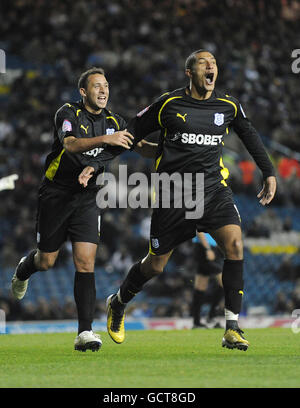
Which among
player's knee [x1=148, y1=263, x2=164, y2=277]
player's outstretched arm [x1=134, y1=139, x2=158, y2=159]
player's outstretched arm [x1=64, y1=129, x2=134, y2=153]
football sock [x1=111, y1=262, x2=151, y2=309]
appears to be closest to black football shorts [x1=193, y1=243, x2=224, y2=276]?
football sock [x1=111, y1=262, x2=151, y2=309]

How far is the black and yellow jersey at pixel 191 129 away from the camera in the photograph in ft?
24.3

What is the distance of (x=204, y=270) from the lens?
12.0 m

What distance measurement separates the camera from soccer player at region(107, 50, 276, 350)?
7.39m

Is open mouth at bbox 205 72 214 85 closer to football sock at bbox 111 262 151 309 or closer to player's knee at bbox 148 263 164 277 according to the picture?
player's knee at bbox 148 263 164 277

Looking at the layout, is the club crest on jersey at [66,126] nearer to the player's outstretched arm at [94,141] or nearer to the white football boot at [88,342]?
the player's outstretched arm at [94,141]

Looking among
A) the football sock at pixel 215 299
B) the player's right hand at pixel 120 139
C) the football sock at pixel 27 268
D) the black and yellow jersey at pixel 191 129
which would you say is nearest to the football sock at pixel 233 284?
the black and yellow jersey at pixel 191 129

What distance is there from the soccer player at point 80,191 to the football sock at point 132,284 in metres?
0.46

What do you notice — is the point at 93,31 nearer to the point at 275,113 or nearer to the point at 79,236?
the point at 275,113

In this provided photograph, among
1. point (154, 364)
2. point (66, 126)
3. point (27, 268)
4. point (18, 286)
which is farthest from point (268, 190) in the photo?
point (18, 286)

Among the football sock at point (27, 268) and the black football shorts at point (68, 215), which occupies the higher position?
the black football shorts at point (68, 215)

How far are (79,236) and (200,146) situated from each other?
1.45m

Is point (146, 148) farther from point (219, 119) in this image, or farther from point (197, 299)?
point (197, 299)
